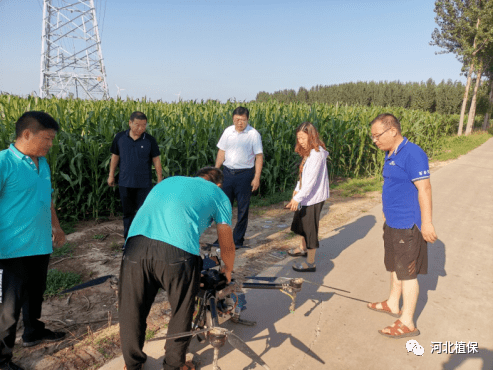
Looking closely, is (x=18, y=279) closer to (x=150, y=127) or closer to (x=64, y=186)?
(x=64, y=186)

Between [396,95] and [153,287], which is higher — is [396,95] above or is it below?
above

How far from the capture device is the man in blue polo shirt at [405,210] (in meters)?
3.13

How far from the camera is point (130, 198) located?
5059 mm

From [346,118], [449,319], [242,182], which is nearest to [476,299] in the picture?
[449,319]

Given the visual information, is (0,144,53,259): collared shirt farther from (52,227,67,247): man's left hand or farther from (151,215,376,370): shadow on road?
(151,215,376,370): shadow on road

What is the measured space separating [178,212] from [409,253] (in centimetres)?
218

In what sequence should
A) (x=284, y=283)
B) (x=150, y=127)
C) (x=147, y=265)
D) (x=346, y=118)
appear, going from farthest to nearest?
1. (x=346, y=118)
2. (x=150, y=127)
3. (x=284, y=283)
4. (x=147, y=265)

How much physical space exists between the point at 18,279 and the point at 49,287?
4.68 feet

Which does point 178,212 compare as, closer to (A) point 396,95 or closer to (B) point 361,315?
(B) point 361,315

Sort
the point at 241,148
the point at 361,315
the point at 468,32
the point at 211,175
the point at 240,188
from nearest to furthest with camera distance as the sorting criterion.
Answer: the point at 211,175, the point at 361,315, the point at 241,148, the point at 240,188, the point at 468,32

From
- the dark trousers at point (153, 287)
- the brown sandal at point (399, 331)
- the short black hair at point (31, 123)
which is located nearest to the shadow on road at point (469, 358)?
the brown sandal at point (399, 331)

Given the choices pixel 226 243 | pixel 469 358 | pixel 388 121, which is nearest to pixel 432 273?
pixel 469 358

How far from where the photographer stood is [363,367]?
2.91 m

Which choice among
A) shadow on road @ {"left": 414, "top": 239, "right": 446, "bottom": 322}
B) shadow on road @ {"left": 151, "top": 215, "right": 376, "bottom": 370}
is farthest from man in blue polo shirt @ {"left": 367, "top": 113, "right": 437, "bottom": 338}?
shadow on road @ {"left": 151, "top": 215, "right": 376, "bottom": 370}
